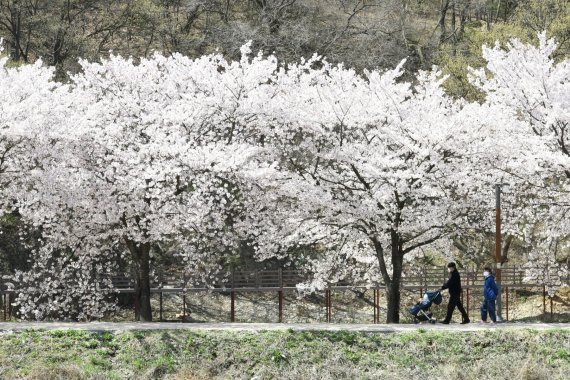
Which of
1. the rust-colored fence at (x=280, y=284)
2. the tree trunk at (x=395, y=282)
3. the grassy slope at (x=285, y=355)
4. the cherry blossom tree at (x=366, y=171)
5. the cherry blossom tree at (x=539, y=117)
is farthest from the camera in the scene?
the rust-colored fence at (x=280, y=284)

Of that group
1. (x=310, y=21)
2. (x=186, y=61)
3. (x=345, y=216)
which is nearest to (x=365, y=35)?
(x=310, y=21)

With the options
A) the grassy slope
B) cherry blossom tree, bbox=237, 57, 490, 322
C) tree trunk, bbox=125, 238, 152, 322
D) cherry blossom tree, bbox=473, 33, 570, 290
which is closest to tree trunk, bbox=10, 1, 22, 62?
tree trunk, bbox=125, 238, 152, 322

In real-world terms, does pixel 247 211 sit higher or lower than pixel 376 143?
lower

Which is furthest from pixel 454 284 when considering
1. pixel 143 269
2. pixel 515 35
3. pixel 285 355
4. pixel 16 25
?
pixel 16 25

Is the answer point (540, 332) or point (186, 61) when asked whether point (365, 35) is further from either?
point (540, 332)

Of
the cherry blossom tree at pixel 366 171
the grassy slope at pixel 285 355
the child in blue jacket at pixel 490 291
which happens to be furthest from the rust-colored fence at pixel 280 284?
the grassy slope at pixel 285 355

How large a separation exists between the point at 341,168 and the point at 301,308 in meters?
12.4

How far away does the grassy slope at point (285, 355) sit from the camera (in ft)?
57.5

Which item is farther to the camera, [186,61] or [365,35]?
[365,35]

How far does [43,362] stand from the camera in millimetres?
17516

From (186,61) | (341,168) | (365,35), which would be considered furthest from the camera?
(365,35)

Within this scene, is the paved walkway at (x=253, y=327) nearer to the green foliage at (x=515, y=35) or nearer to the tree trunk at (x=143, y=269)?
the tree trunk at (x=143, y=269)

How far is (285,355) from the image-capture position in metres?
17.9

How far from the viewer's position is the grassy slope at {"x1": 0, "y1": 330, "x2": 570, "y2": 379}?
1752cm
